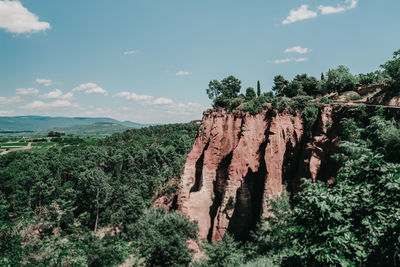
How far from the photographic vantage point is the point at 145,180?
49.1 meters

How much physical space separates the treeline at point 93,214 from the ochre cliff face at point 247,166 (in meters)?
3.57

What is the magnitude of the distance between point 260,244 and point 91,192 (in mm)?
34116

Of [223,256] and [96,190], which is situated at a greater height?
[223,256]

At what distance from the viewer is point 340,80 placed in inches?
1219

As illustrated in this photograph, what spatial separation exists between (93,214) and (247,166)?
32.3 m

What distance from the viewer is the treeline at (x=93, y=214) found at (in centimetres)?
1941

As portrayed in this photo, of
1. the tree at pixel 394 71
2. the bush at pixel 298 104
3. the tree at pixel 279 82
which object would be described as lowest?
the bush at pixel 298 104

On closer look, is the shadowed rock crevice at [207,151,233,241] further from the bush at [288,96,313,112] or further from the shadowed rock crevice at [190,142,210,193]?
the bush at [288,96,313,112]

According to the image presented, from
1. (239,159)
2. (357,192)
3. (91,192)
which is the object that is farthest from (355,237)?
(91,192)

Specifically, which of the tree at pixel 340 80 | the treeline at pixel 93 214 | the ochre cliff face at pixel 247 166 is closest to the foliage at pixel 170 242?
the treeline at pixel 93 214

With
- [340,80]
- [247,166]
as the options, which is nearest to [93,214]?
[247,166]

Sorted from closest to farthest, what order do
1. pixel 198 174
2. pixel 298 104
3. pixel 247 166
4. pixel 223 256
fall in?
pixel 223 256
pixel 298 104
pixel 247 166
pixel 198 174

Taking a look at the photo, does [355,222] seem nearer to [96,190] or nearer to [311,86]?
[311,86]

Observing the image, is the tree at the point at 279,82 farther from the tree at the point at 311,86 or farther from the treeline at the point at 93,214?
the treeline at the point at 93,214
